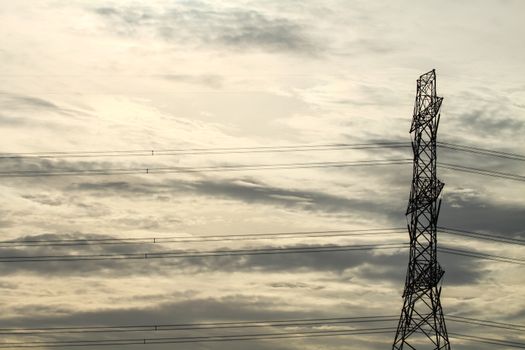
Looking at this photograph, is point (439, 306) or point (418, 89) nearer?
point (439, 306)

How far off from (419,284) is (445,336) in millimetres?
5803

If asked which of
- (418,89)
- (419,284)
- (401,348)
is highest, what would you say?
(418,89)

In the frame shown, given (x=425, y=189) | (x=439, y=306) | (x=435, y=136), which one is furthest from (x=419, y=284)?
(x=435, y=136)

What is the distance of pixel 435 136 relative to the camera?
9588 cm

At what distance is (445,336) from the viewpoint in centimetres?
9069

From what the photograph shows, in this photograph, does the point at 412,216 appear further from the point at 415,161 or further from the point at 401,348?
the point at 401,348

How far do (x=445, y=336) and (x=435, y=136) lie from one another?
21149 mm

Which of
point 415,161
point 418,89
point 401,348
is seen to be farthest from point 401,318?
point 418,89

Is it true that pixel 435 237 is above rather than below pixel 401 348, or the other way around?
above

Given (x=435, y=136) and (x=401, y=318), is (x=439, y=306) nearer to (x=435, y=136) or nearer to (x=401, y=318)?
(x=401, y=318)

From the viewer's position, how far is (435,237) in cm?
9244

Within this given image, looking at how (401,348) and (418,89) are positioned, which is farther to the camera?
(418,89)

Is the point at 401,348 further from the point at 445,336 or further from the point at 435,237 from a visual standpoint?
the point at 435,237

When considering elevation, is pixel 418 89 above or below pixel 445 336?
above
